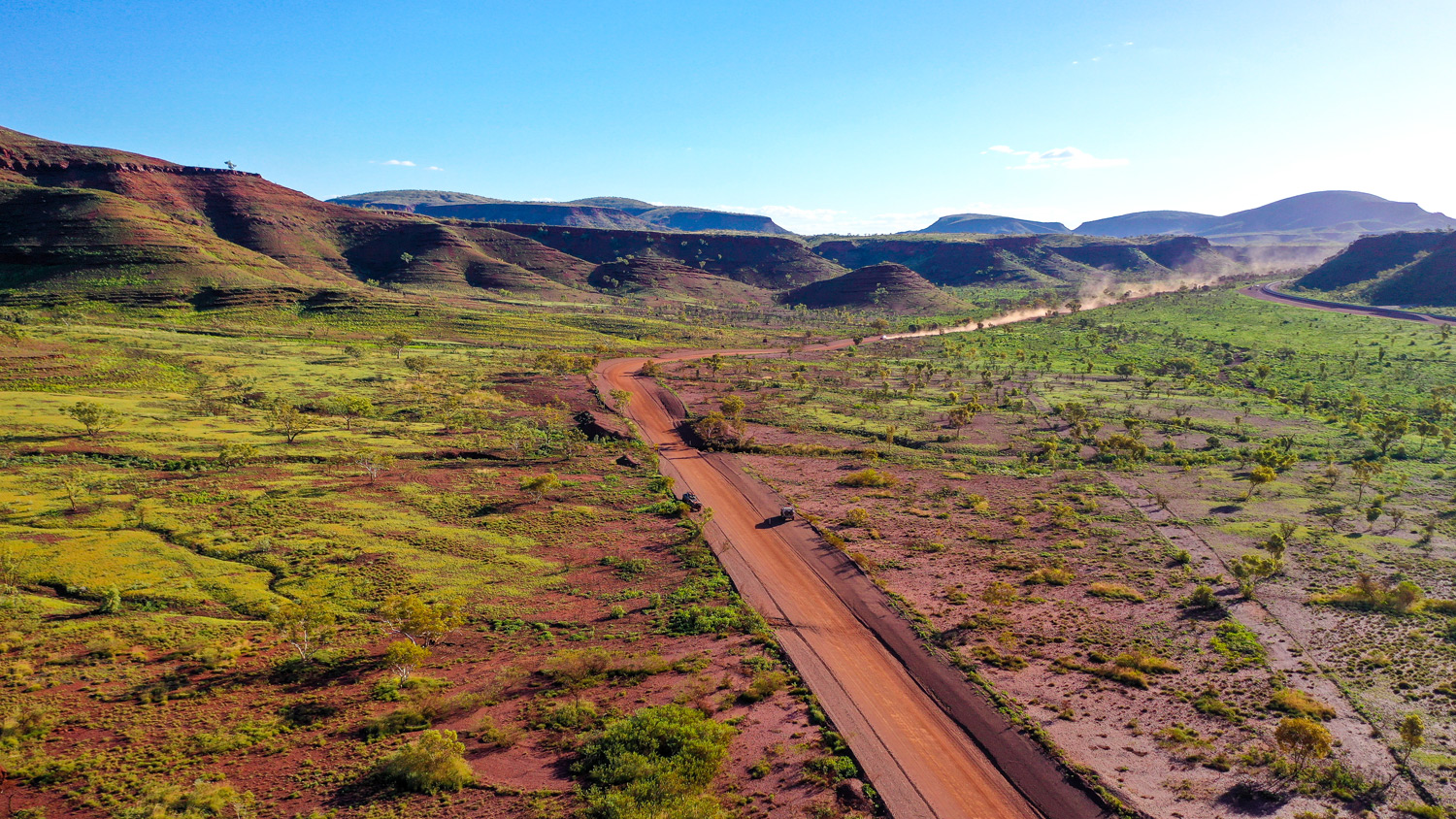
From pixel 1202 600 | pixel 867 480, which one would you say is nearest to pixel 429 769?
pixel 1202 600

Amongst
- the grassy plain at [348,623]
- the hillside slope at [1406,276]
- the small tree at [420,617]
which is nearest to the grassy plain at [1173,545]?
the grassy plain at [348,623]

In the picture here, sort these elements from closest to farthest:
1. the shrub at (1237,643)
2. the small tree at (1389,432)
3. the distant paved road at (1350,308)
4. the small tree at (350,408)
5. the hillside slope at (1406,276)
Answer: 1. the shrub at (1237,643)
2. the small tree at (1389,432)
3. the small tree at (350,408)
4. the distant paved road at (1350,308)
5. the hillside slope at (1406,276)

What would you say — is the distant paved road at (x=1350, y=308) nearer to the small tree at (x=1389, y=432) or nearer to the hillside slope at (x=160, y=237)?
the small tree at (x=1389, y=432)

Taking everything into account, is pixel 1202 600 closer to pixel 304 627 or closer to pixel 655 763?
pixel 655 763

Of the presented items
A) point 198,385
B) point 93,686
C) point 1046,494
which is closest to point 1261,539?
point 1046,494

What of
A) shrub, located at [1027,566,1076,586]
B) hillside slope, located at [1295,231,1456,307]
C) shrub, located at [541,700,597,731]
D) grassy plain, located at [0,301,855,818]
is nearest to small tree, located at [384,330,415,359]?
grassy plain, located at [0,301,855,818]

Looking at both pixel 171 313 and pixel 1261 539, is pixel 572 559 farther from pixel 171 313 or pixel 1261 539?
pixel 171 313
